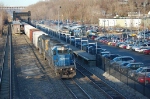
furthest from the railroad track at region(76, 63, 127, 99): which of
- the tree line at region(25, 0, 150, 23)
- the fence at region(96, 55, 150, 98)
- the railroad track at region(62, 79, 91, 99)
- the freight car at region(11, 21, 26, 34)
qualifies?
the tree line at region(25, 0, 150, 23)

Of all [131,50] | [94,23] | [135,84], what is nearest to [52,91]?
[135,84]

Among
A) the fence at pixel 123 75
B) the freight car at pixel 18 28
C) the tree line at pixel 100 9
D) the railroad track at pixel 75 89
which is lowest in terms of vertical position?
the railroad track at pixel 75 89

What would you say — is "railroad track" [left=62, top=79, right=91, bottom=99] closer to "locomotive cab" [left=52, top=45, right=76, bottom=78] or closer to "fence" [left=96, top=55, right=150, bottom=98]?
"locomotive cab" [left=52, top=45, right=76, bottom=78]

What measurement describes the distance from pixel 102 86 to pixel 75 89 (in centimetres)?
183

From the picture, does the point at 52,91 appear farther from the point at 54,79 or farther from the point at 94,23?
the point at 94,23

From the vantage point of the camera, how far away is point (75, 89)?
18.7 m

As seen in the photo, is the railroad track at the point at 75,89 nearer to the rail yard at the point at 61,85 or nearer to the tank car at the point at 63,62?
the rail yard at the point at 61,85

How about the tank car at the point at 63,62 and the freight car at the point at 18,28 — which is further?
the freight car at the point at 18,28

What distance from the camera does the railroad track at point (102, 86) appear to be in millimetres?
16641

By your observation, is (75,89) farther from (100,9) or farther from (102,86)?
(100,9)

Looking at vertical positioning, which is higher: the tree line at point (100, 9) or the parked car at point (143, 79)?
the tree line at point (100, 9)

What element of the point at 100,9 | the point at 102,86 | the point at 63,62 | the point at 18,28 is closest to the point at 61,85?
the point at 63,62

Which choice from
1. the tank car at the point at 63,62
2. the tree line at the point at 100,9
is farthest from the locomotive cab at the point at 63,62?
the tree line at the point at 100,9

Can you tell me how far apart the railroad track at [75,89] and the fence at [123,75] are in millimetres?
3144
